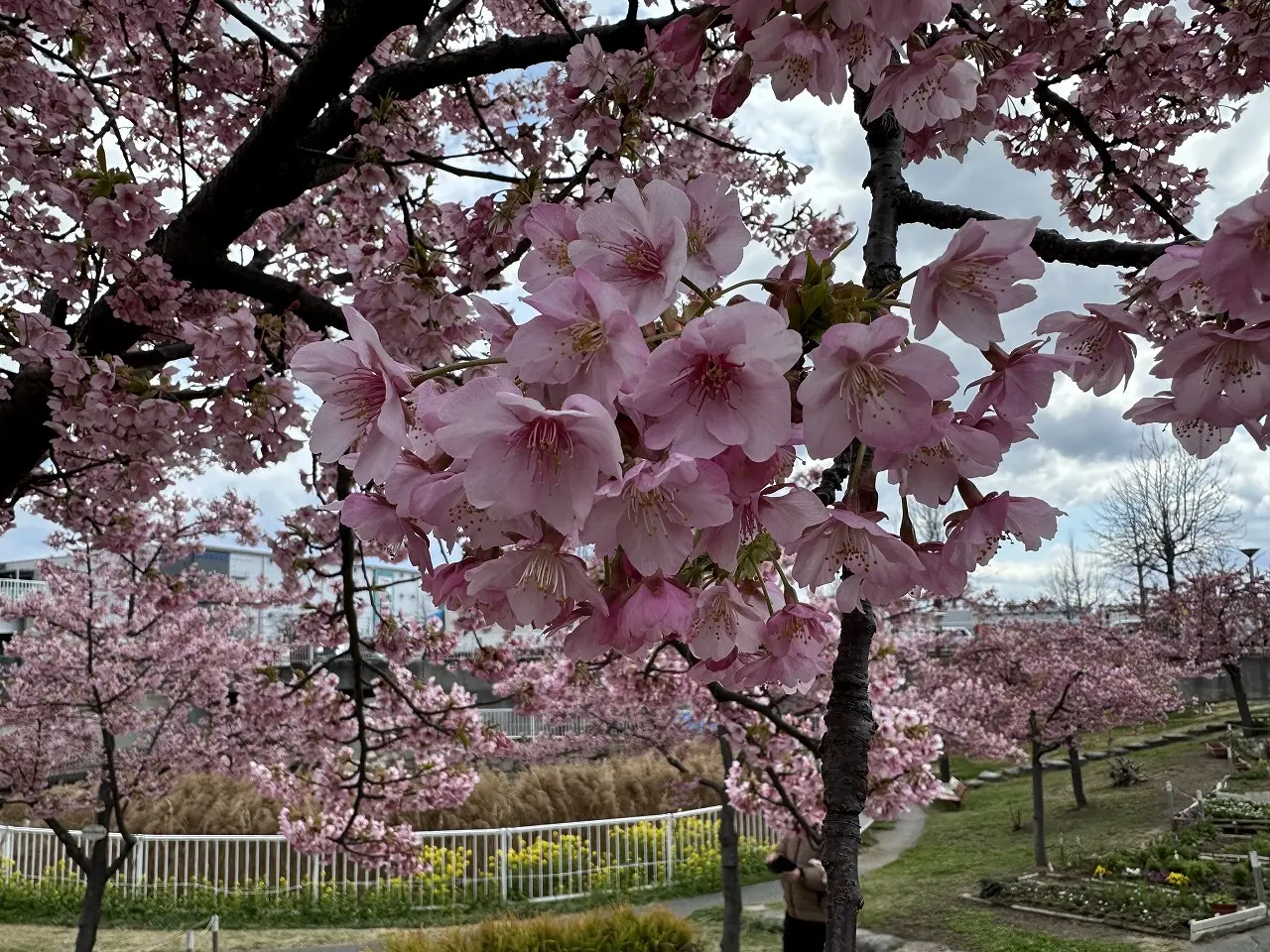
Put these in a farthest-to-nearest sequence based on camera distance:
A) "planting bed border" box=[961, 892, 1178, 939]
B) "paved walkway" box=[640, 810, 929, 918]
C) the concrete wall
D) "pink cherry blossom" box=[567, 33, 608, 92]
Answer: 1. the concrete wall
2. "paved walkway" box=[640, 810, 929, 918]
3. "planting bed border" box=[961, 892, 1178, 939]
4. "pink cherry blossom" box=[567, 33, 608, 92]

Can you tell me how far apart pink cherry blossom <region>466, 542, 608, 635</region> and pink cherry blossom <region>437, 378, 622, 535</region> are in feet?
0.24

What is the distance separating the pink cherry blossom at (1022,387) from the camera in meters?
0.77

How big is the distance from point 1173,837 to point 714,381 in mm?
11930

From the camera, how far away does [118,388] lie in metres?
2.89

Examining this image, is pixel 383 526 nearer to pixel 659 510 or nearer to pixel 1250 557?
pixel 659 510

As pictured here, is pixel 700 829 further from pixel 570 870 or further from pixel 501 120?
pixel 501 120

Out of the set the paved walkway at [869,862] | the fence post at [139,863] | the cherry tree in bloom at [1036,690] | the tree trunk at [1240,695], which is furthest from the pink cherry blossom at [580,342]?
the tree trunk at [1240,695]

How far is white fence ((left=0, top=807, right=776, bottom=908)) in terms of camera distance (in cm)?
977

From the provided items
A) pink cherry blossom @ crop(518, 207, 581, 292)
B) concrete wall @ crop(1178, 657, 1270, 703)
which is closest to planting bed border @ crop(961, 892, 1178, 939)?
pink cherry blossom @ crop(518, 207, 581, 292)

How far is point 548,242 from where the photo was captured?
80 cm

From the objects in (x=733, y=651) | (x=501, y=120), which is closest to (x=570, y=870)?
(x=501, y=120)

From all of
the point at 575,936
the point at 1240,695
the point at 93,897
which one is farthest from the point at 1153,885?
the point at 1240,695

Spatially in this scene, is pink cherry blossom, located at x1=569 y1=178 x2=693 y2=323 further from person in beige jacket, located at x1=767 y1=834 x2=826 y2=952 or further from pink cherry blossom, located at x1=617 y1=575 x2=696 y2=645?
person in beige jacket, located at x1=767 y1=834 x2=826 y2=952

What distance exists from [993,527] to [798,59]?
1.85 ft
